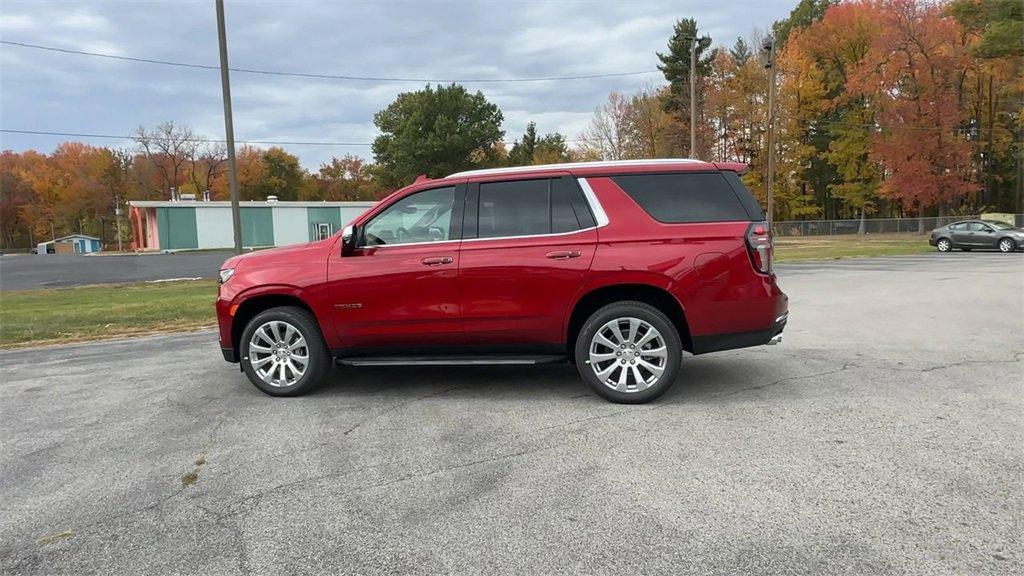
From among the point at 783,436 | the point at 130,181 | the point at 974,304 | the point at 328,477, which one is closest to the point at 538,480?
the point at 328,477

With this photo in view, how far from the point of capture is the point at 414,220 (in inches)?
218

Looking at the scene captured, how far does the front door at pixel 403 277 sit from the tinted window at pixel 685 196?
1487mm

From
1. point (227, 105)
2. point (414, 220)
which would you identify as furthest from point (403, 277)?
point (227, 105)

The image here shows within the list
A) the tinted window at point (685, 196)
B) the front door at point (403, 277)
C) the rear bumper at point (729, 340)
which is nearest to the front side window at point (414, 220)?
the front door at point (403, 277)

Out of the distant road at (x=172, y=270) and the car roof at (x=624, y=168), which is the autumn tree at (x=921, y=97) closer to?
the distant road at (x=172, y=270)

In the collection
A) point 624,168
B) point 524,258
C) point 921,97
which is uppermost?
point 921,97

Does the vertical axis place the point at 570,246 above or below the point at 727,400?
above

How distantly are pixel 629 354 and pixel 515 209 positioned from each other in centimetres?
149

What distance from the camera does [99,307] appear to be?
14.2m

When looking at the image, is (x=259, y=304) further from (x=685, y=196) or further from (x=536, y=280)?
(x=685, y=196)

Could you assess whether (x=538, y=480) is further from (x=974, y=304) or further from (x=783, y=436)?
(x=974, y=304)

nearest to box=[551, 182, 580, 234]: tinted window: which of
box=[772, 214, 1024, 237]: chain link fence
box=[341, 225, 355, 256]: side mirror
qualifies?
box=[341, 225, 355, 256]: side mirror

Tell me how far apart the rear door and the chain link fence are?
3953 cm

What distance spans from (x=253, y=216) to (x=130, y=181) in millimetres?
46644
